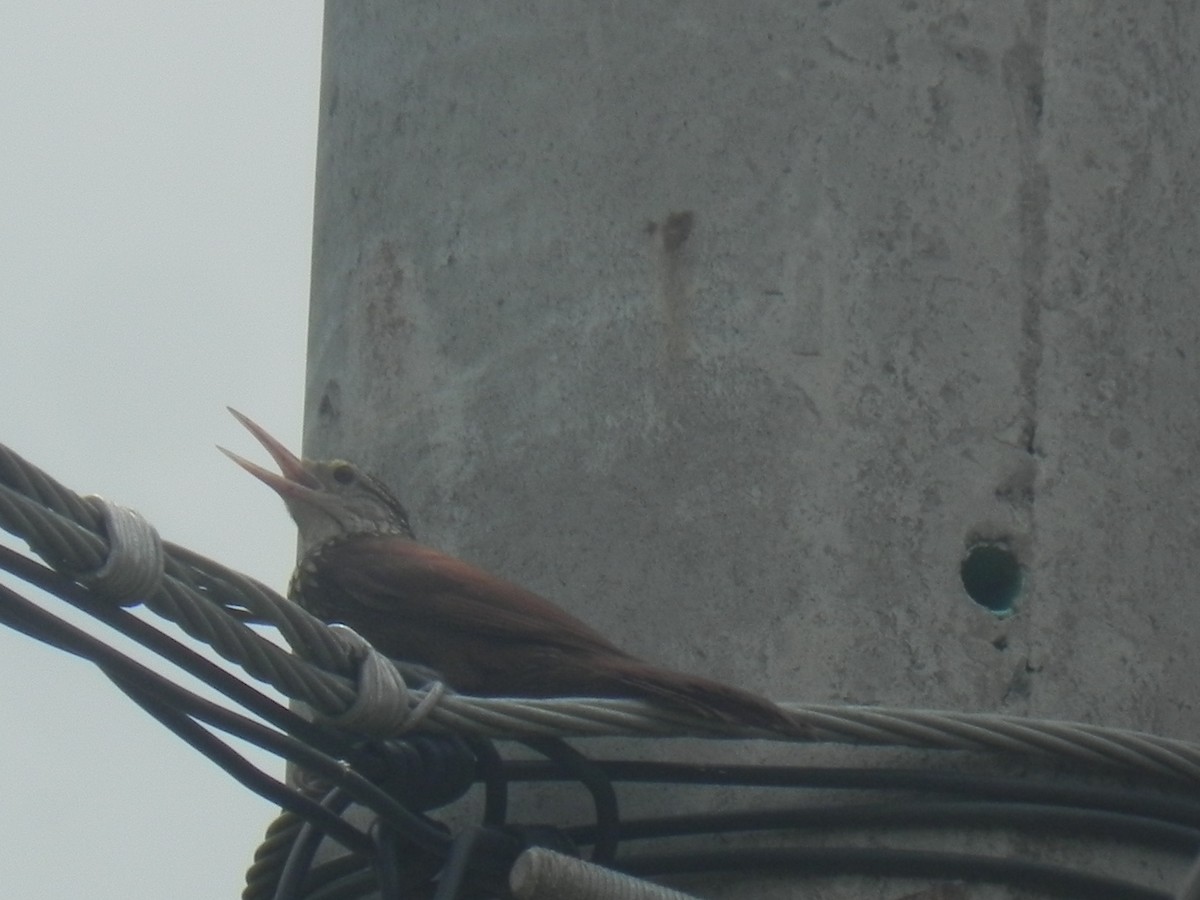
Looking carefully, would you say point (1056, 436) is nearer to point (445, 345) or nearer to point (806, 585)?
point (806, 585)

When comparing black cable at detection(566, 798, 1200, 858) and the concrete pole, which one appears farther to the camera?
the concrete pole

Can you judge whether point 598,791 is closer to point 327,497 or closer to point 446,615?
point 446,615

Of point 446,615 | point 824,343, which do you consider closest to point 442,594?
point 446,615

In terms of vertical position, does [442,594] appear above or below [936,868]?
above

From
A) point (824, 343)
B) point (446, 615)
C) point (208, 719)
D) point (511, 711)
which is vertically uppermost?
point (824, 343)

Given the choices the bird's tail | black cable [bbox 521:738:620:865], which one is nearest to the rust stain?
the bird's tail


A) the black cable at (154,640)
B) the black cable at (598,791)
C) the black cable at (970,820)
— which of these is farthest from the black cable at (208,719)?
the black cable at (970,820)

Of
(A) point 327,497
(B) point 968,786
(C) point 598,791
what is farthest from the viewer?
(A) point 327,497

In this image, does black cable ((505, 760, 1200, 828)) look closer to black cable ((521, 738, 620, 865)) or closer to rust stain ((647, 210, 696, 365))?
black cable ((521, 738, 620, 865))
